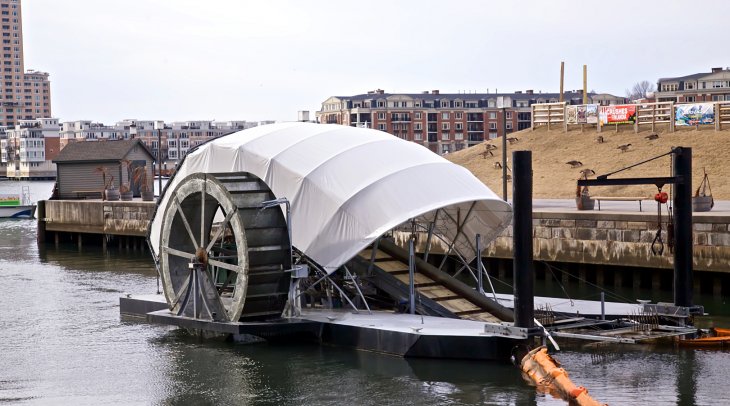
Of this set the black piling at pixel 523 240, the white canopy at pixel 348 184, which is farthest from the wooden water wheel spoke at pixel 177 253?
the black piling at pixel 523 240

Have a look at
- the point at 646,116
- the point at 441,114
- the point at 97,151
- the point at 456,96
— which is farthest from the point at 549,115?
the point at 456,96

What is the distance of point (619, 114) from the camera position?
75.7 meters

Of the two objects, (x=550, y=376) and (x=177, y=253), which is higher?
(x=177, y=253)

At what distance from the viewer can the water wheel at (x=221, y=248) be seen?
92.4ft

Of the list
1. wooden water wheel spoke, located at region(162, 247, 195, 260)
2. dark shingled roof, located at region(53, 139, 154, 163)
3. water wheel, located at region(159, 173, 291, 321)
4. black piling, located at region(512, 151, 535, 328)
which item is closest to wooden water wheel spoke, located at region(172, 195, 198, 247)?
water wheel, located at region(159, 173, 291, 321)

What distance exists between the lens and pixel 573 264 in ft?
142

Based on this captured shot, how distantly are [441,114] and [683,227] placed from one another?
156491 millimetres

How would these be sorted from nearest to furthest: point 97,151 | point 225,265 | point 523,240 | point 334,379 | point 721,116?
point 523,240, point 334,379, point 225,265, point 721,116, point 97,151

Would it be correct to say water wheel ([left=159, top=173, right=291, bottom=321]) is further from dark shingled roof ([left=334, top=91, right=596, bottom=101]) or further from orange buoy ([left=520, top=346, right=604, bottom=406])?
dark shingled roof ([left=334, top=91, right=596, bottom=101])

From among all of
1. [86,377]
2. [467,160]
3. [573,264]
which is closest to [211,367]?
[86,377]

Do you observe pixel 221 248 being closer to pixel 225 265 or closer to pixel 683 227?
pixel 225 265

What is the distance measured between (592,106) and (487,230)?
4773 cm

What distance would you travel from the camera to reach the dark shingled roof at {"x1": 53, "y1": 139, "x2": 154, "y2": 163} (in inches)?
3044

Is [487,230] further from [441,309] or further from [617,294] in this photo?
[617,294]
